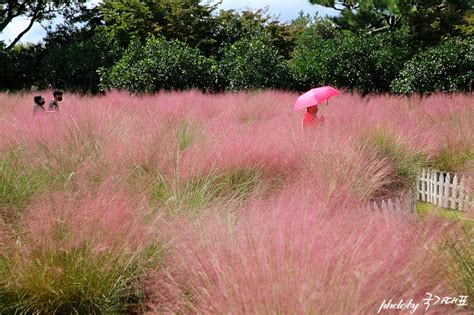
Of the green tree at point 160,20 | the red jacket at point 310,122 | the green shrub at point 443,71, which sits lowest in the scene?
the red jacket at point 310,122

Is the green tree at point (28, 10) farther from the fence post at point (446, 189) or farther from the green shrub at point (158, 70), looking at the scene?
the fence post at point (446, 189)

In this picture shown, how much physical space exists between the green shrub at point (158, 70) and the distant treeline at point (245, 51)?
0.03 metres

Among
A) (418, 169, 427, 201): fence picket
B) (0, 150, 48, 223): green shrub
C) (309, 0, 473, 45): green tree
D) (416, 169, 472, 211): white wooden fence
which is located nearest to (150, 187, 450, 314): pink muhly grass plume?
(0, 150, 48, 223): green shrub

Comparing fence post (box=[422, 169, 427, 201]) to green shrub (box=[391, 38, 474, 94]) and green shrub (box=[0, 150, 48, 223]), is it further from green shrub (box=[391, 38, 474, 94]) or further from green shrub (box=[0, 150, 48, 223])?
green shrub (box=[391, 38, 474, 94])

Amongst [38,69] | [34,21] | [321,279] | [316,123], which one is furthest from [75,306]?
[34,21]

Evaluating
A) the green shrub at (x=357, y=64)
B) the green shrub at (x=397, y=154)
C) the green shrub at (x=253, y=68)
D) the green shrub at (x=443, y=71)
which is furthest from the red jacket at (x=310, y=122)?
the green shrub at (x=357, y=64)

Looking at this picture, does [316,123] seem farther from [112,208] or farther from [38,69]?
[38,69]

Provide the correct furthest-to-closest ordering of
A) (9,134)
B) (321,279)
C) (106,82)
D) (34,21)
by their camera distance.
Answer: (34,21) → (106,82) → (9,134) → (321,279)

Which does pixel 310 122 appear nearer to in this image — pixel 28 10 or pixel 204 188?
pixel 204 188

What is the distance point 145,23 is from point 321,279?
832 inches

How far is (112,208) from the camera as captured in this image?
2.93 metres

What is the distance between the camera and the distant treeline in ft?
49.6

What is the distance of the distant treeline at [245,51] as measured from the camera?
15.1 meters

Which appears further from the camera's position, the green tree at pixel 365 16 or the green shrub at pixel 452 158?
the green tree at pixel 365 16
